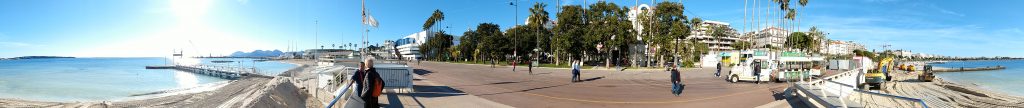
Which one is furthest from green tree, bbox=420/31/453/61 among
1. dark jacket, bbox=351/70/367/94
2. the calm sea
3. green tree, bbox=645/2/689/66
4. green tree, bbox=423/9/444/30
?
dark jacket, bbox=351/70/367/94

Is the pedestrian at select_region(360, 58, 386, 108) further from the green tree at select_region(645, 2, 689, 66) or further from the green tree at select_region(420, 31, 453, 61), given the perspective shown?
the green tree at select_region(420, 31, 453, 61)

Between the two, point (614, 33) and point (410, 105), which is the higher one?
point (614, 33)

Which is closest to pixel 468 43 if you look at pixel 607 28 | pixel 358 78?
pixel 607 28

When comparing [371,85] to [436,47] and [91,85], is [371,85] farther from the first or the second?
[436,47]

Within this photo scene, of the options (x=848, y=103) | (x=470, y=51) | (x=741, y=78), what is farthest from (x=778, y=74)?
(x=470, y=51)

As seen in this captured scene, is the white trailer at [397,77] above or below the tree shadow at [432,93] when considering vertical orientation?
above

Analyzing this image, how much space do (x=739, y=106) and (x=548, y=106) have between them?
3.88 meters

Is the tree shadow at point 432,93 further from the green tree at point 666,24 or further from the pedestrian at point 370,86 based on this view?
the green tree at point 666,24

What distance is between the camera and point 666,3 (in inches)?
1871

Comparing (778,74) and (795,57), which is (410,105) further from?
(795,57)

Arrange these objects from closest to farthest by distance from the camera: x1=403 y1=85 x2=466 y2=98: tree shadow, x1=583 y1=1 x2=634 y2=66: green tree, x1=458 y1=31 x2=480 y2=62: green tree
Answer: x1=403 y1=85 x2=466 y2=98: tree shadow → x1=583 y1=1 x2=634 y2=66: green tree → x1=458 y1=31 x2=480 y2=62: green tree

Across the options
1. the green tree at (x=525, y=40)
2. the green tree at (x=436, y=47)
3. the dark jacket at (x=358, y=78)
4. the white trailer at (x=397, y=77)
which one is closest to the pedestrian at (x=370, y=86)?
the dark jacket at (x=358, y=78)

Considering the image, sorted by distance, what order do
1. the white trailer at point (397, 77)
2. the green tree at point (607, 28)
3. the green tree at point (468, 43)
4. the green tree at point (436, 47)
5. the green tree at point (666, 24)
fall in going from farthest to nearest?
1. the green tree at point (436, 47)
2. the green tree at point (468, 43)
3. the green tree at point (607, 28)
4. the green tree at point (666, 24)
5. the white trailer at point (397, 77)

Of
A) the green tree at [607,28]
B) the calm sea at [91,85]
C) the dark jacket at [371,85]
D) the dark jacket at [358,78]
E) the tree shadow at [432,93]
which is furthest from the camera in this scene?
the green tree at [607,28]
